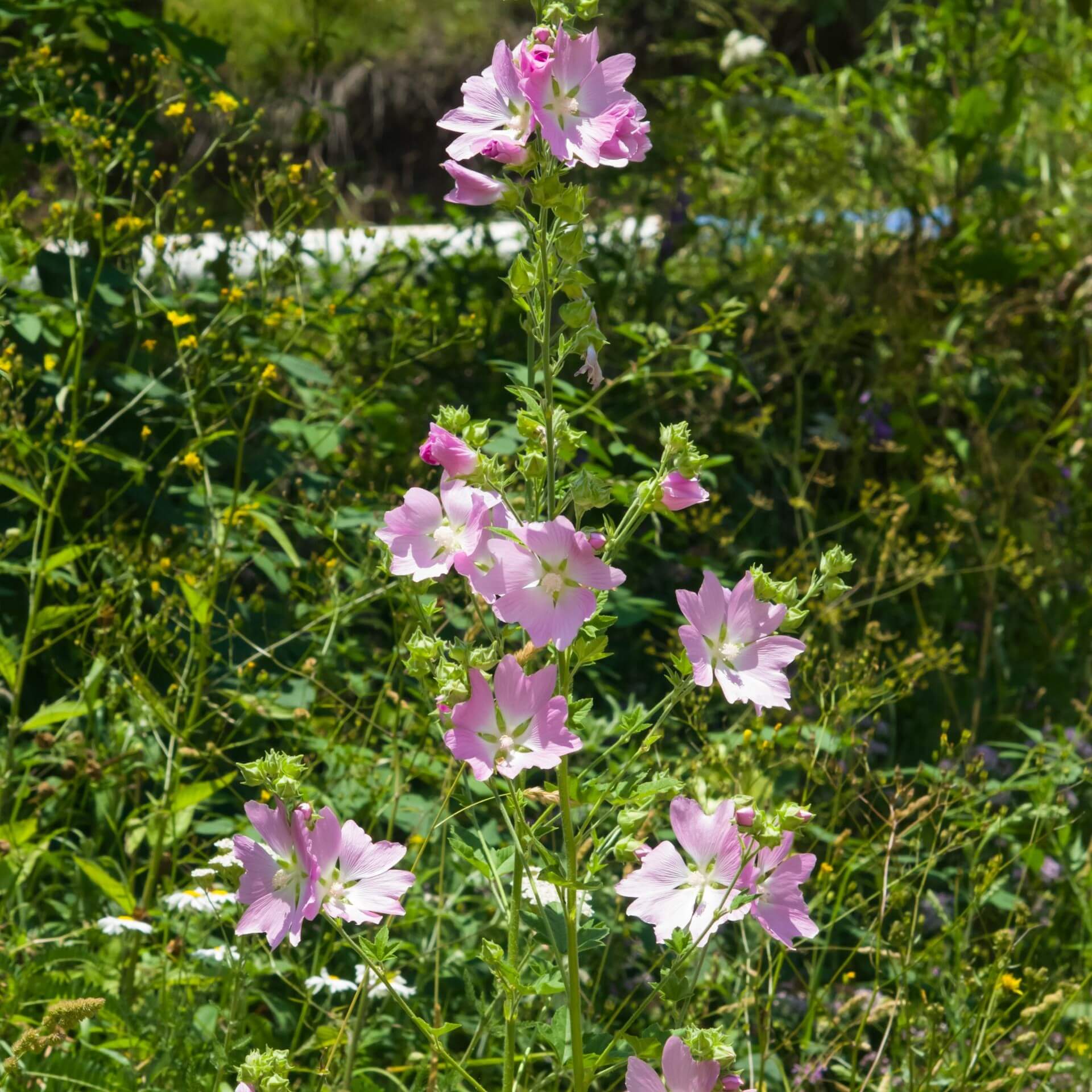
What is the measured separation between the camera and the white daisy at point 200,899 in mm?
1539

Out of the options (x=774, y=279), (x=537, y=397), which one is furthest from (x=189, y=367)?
(x=774, y=279)

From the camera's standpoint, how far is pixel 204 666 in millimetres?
1937

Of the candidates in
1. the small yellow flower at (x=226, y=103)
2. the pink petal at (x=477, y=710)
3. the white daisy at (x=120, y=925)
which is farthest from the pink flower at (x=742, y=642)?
the small yellow flower at (x=226, y=103)

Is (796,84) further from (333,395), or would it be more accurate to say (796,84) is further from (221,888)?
(221,888)

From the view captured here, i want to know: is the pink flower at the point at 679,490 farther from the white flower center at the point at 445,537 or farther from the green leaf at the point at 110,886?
the green leaf at the point at 110,886

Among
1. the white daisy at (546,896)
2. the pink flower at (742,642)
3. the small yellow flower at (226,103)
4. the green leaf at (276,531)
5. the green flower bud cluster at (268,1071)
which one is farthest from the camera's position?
the small yellow flower at (226,103)

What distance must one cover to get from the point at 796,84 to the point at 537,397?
10.7 ft

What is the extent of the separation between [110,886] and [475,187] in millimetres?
1089

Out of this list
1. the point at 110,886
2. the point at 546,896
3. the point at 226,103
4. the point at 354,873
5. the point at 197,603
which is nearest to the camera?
the point at 354,873

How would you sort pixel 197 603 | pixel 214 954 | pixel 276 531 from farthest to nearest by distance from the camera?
pixel 276 531 → pixel 197 603 → pixel 214 954

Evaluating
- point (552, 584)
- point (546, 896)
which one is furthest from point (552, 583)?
point (546, 896)

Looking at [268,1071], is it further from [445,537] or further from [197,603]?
[197,603]

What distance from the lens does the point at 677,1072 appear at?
42.7 inches

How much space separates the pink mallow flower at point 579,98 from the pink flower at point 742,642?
0.39 meters
